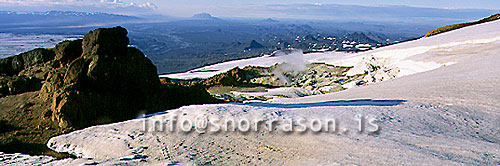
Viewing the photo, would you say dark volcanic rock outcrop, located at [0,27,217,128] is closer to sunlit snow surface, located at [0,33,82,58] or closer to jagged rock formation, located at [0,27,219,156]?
jagged rock formation, located at [0,27,219,156]

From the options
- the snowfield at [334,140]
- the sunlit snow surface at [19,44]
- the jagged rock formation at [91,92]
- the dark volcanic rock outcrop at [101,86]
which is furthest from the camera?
the sunlit snow surface at [19,44]

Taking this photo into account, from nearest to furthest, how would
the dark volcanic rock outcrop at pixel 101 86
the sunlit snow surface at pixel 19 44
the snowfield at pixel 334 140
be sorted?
the snowfield at pixel 334 140 < the dark volcanic rock outcrop at pixel 101 86 < the sunlit snow surface at pixel 19 44

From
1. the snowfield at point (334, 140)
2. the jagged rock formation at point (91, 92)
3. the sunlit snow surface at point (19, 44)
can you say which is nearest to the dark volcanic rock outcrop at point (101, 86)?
the jagged rock formation at point (91, 92)

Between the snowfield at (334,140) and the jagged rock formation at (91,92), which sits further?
the jagged rock formation at (91,92)

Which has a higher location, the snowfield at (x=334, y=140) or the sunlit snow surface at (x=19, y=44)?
the sunlit snow surface at (x=19, y=44)

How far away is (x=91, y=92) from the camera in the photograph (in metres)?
9.72

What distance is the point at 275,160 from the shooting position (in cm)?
517

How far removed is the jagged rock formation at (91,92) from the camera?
912cm

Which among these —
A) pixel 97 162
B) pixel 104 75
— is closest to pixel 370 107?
pixel 97 162

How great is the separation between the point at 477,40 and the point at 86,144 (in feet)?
93.1

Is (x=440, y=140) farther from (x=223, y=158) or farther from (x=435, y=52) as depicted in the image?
(x=435, y=52)

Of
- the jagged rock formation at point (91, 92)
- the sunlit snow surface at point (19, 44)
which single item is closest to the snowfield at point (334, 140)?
the jagged rock formation at point (91, 92)

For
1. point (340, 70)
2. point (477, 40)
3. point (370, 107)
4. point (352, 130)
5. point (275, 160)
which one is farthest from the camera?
point (340, 70)

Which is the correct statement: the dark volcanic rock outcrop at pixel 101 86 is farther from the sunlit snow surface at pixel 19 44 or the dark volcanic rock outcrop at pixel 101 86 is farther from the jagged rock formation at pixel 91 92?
the sunlit snow surface at pixel 19 44
